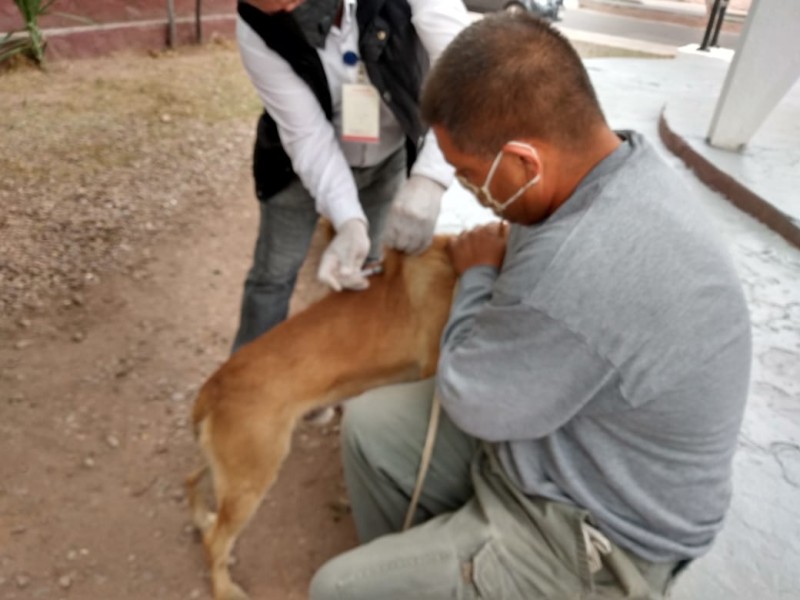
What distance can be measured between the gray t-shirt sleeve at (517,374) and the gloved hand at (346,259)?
1.87 feet

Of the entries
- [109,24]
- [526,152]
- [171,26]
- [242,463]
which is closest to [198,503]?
[242,463]

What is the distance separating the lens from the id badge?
215 centimetres

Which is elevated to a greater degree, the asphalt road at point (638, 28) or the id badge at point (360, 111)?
the id badge at point (360, 111)

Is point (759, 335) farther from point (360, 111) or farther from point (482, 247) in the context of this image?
point (360, 111)

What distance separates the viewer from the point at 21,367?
3.05m

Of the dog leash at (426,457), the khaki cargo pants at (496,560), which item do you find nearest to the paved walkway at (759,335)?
the khaki cargo pants at (496,560)

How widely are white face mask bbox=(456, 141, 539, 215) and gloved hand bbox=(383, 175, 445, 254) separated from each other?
50 cm

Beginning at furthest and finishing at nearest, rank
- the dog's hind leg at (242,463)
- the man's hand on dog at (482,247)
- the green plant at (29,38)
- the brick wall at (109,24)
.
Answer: the brick wall at (109,24)
the green plant at (29,38)
the dog's hind leg at (242,463)
the man's hand on dog at (482,247)

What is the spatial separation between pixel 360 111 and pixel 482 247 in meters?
0.64

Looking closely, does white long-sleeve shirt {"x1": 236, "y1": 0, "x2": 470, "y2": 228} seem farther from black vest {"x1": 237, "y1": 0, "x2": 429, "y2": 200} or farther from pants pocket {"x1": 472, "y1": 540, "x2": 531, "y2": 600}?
pants pocket {"x1": 472, "y1": 540, "x2": 531, "y2": 600}

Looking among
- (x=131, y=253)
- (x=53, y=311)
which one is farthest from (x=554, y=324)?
(x=131, y=253)

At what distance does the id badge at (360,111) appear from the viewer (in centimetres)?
215

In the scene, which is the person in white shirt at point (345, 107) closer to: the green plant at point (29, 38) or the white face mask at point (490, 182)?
the white face mask at point (490, 182)

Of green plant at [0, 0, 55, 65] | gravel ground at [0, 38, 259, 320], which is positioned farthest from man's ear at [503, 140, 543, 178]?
green plant at [0, 0, 55, 65]
